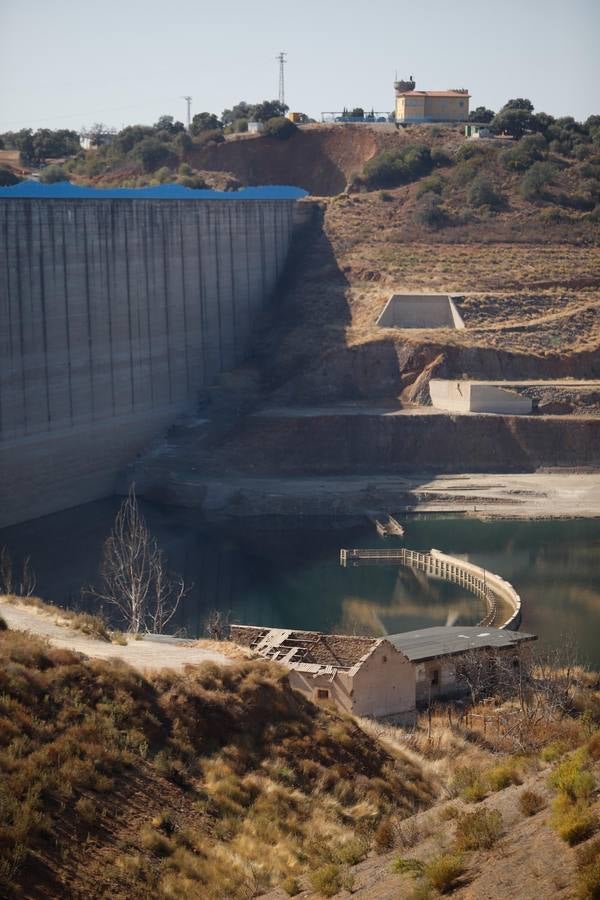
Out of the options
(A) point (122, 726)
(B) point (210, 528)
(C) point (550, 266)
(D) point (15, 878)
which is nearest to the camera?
(D) point (15, 878)

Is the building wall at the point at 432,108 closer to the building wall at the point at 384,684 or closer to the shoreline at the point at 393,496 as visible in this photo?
the shoreline at the point at 393,496

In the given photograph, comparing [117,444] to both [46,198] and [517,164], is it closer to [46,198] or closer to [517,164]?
[46,198]

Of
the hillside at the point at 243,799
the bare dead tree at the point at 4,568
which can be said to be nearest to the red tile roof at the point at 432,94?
the bare dead tree at the point at 4,568

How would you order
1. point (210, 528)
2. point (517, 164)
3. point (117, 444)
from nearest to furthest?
point (210, 528)
point (117, 444)
point (517, 164)

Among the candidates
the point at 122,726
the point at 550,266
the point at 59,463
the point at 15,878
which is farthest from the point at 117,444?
the point at 15,878

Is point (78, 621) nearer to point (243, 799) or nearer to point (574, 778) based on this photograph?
point (243, 799)

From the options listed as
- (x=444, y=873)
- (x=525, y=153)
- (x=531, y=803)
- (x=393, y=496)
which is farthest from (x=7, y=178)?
(x=444, y=873)

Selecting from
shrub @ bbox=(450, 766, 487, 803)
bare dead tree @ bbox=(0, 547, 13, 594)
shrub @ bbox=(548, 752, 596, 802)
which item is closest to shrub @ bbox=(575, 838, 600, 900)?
shrub @ bbox=(548, 752, 596, 802)

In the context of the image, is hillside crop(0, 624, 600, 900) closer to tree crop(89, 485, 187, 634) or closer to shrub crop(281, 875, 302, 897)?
shrub crop(281, 875, 302, 897)
